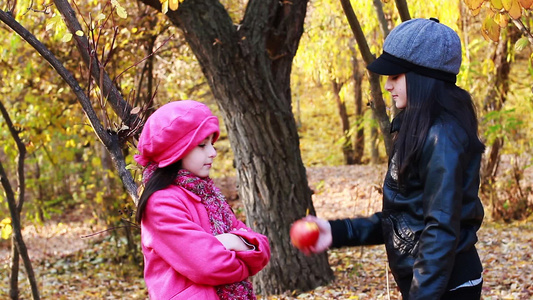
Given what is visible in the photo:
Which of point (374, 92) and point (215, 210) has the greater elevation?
point (374, 92)

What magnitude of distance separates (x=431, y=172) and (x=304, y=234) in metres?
0.52

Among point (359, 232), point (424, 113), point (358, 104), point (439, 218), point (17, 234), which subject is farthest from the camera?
point (358, 104)

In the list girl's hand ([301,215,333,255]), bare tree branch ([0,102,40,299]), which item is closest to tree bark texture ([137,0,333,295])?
bare tree branch ([0,102,40,299])

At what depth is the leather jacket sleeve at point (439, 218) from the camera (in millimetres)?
1544

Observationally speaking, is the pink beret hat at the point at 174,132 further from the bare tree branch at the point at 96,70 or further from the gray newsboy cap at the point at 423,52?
the gray newsboy cap at the point at 423,52

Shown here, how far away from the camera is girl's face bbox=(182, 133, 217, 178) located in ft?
6.57

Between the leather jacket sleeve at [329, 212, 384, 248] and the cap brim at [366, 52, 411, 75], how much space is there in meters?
0.54

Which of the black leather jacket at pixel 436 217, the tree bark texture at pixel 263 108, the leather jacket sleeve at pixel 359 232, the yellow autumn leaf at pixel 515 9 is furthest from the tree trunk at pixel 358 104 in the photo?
the black leather jacket at pixel 436 217

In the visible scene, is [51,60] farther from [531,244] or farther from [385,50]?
[531,244]

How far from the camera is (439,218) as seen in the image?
1.55 meters

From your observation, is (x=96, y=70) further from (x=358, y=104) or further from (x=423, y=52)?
(x=358, y=104)

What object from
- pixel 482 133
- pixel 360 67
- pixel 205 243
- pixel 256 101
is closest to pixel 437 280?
pixel 205 243

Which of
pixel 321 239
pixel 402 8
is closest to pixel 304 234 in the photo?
pixel 321 239

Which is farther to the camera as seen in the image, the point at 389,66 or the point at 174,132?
the point at 174,132
